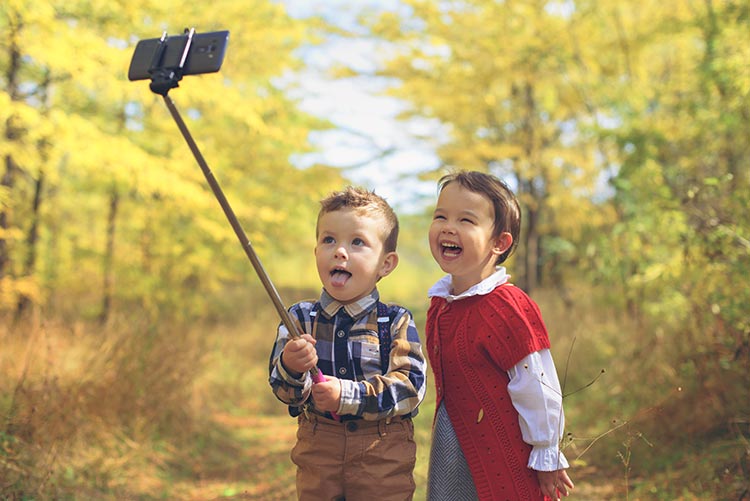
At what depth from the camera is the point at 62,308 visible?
9.40 metres

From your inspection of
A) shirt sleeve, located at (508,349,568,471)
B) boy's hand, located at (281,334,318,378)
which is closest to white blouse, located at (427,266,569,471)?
shirt sleeve, located at (508,349,568,471)

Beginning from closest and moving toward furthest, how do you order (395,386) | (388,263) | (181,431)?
(395,386), (388,263), (181,431)

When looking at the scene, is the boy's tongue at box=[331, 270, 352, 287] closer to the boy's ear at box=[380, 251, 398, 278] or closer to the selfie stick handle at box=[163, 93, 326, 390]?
the boy's ear at box=[380, 251, 398, 278]

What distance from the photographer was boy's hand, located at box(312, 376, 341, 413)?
6.41ft

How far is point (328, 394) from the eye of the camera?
196 centimetres

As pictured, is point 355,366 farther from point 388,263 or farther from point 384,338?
point 388,263

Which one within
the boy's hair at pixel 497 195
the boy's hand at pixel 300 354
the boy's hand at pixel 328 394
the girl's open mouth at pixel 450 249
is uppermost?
the boy's hair at pixel 497 195

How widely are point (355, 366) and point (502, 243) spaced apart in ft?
1.97

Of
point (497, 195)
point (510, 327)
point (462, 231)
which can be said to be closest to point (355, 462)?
point (510, 327)

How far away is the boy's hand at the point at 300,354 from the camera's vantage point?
1912 mm

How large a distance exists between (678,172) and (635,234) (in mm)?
1605

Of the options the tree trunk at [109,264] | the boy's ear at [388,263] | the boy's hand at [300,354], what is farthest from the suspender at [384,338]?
the tree trunk at [109,264]

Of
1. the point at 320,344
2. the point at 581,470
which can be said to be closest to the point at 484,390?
the point at 320,344

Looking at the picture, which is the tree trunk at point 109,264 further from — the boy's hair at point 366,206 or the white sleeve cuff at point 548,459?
the white sleeve cuff at point 548,459
